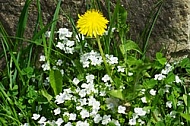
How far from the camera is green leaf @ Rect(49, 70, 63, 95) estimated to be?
7.62 feet

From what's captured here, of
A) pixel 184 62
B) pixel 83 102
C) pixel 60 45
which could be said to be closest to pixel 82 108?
pixel 83 102

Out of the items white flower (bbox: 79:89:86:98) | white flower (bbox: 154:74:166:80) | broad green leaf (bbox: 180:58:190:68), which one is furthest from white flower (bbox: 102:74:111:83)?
broad green leaf (bbox: 180:58:190:68)

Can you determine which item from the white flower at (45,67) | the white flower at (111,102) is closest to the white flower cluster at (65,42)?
the white flower at (45,67)

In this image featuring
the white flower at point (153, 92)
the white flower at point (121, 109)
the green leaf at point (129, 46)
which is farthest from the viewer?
the green leaf at point (129, 46)

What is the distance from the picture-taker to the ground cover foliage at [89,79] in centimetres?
223

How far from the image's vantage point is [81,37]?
2453 millimetres

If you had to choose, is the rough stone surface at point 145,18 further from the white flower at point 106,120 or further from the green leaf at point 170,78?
the white flower at point 106,120

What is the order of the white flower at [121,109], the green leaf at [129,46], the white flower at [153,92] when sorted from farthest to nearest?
the green leaf at [129,46] → the white flower at [153,92] → the white flower at [121,109]

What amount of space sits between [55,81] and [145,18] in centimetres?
51

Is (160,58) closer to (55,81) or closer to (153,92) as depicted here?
(153,92)

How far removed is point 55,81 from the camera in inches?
91.8

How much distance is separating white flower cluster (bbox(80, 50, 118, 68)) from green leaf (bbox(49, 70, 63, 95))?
0.42 ft

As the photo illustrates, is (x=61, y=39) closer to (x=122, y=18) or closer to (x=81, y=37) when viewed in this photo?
(x=81, y=37)

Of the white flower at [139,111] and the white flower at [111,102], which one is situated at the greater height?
the white flower at [111,102]
